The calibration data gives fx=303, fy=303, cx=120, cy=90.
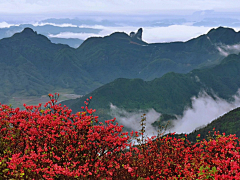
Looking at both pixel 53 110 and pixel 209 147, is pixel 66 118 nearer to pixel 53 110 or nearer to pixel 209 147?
pixel 53 110

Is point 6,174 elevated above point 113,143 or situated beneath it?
situated beneath

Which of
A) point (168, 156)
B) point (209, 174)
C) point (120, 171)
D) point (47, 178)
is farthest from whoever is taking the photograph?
point (168, 156)

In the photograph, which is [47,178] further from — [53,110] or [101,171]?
[53,110]

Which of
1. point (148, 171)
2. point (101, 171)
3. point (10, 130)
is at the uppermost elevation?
point (10, 130)

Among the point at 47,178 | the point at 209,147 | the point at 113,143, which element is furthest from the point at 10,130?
the point at 209,147

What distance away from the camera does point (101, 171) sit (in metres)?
16.8

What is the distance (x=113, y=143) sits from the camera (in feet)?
54.5

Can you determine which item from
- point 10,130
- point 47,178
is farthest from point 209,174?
point 10,130

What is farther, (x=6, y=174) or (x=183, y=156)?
(x=183, y=156)

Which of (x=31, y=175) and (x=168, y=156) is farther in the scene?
(x=168, y=156)

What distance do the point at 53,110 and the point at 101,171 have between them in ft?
20.0

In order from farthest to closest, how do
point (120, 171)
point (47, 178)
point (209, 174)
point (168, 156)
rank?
point (168, 156), point (120, 171), point (209, 174), point (47, 178)

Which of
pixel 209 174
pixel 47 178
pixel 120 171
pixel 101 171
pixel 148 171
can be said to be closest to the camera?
pixel 47 178

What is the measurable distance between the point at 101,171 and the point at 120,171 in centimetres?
156
